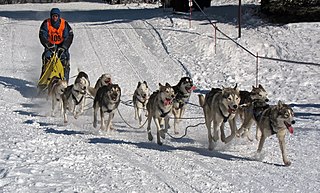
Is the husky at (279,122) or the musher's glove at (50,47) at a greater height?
the musher's glove at (50,47)

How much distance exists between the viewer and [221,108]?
719cm

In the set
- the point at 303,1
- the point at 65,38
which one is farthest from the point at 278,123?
the point at 303,1

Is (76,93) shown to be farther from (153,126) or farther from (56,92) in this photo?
(153,126)

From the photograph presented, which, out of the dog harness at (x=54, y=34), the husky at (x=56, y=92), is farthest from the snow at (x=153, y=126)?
the dog harness at (x=54, y=34)

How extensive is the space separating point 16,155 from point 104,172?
117 centimetres

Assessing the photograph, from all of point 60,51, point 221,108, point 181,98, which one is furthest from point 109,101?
point 60,51

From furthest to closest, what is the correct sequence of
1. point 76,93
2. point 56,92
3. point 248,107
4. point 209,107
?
1. point 56,92
2. point 76,93
3. point 248,107
4. point 209,107

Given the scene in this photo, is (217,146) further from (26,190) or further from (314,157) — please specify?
(26,190)

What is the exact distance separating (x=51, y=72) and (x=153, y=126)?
2.92 meters

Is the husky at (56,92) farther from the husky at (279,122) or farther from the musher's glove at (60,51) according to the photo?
the husky at (279,122)

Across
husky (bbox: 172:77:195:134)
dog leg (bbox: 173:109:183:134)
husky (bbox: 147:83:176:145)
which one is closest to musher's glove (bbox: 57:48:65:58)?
husky (bbox: 172:77:195:134)

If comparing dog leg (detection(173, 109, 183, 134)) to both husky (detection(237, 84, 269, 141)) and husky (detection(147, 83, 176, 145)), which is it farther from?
husky (detection(237, 84, 269, 141))

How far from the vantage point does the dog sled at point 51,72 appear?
35.5 ft

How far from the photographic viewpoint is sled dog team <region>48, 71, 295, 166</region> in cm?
664
